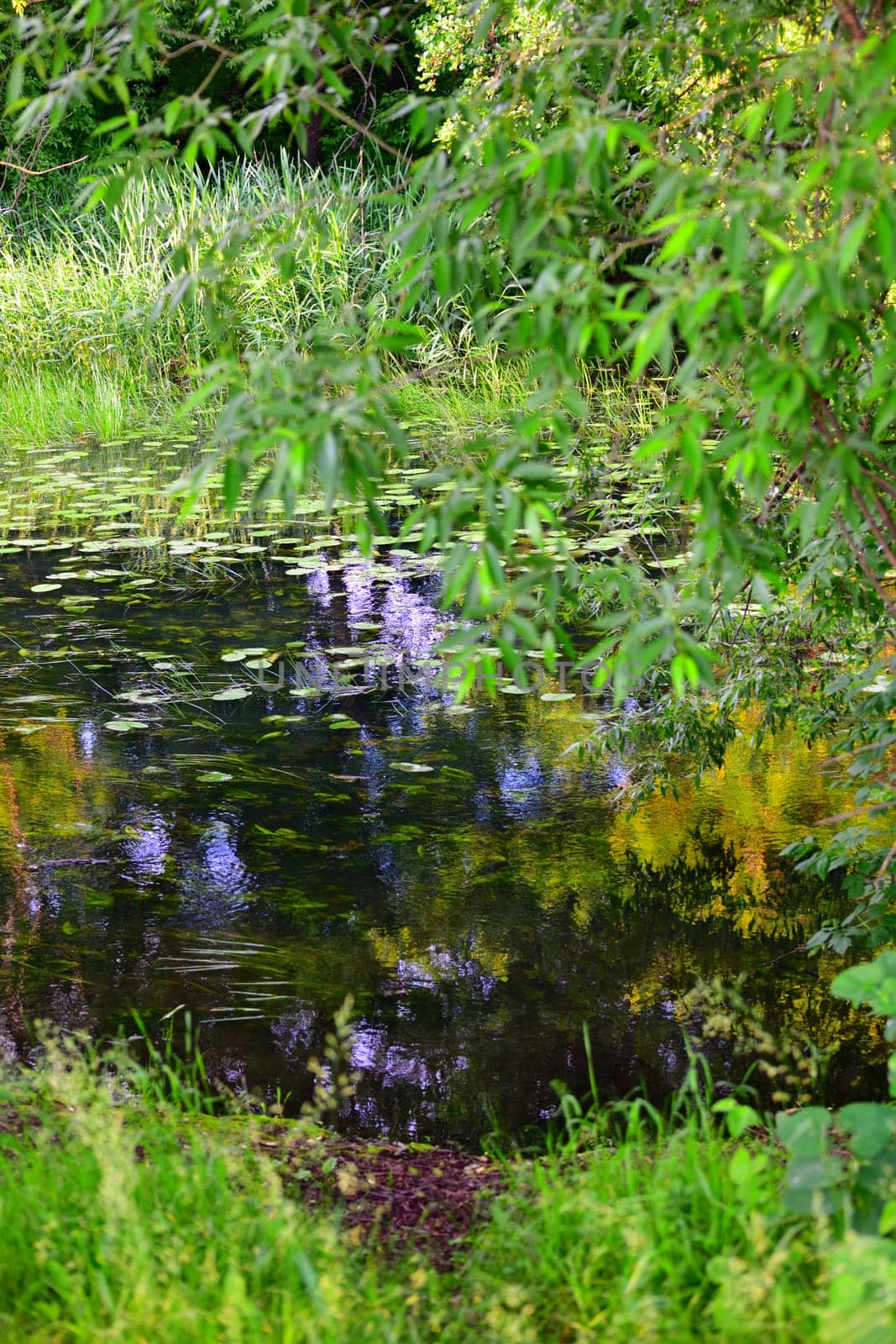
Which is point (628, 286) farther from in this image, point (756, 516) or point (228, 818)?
point (228, 818)

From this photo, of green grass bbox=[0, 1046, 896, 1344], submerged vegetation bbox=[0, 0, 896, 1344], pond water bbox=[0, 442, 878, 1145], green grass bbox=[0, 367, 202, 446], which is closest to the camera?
green grass bbox=[0, 1046, 896, 1344]

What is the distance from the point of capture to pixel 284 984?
320cm

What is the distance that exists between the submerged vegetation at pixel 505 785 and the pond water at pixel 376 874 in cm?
2

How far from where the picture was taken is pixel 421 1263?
195 centimetres

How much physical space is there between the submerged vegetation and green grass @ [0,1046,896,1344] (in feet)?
0.04

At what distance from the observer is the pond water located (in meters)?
2.99

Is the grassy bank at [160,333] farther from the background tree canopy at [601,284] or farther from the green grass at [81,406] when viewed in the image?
the background tree canopy at [601,284]

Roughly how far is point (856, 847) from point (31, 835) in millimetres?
2511

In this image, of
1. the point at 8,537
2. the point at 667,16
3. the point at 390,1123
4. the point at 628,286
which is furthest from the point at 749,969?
the point at 8,537

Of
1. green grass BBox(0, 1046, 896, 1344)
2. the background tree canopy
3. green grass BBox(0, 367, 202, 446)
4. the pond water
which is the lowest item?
green grass BBox(0, 367, 202, 446)

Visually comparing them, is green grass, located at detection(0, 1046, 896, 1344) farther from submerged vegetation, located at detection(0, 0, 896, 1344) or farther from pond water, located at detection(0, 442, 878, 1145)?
pond water, located at detection(0, 442, 878, 1145)

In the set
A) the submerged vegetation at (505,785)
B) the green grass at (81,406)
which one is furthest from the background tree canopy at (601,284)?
the green grass at (81,406)

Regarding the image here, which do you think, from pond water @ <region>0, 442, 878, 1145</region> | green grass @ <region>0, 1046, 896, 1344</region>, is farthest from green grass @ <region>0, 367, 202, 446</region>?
green grass @ <region>0, 1046, 896, 1344</region>

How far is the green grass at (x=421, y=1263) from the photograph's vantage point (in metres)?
1.61
